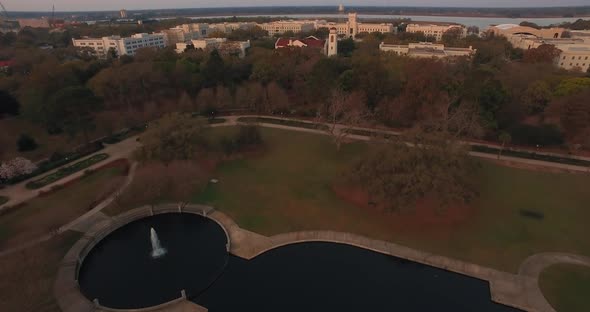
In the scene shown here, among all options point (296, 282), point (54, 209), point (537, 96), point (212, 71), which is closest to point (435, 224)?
point (296, 282)

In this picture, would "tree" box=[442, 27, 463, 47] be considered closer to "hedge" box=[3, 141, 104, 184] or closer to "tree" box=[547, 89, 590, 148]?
"tree" box=[547, 89, 590, 148]

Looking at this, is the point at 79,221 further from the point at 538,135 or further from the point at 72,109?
the point at 538,135

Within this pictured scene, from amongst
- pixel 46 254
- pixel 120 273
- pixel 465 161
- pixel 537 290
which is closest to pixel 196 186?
pixel 120 273

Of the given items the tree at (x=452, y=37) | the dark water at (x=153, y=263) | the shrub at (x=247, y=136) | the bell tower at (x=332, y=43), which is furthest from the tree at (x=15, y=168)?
the tree at (x=452, y=37)

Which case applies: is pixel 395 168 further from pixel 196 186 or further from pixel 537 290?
pixel 196 186

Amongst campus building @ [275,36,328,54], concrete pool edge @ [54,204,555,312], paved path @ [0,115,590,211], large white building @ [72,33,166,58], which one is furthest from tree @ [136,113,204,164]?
large white building @ [72,33,166,58]

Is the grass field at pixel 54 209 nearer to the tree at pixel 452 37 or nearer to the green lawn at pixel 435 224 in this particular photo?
the green lawn at pixel 435 224
